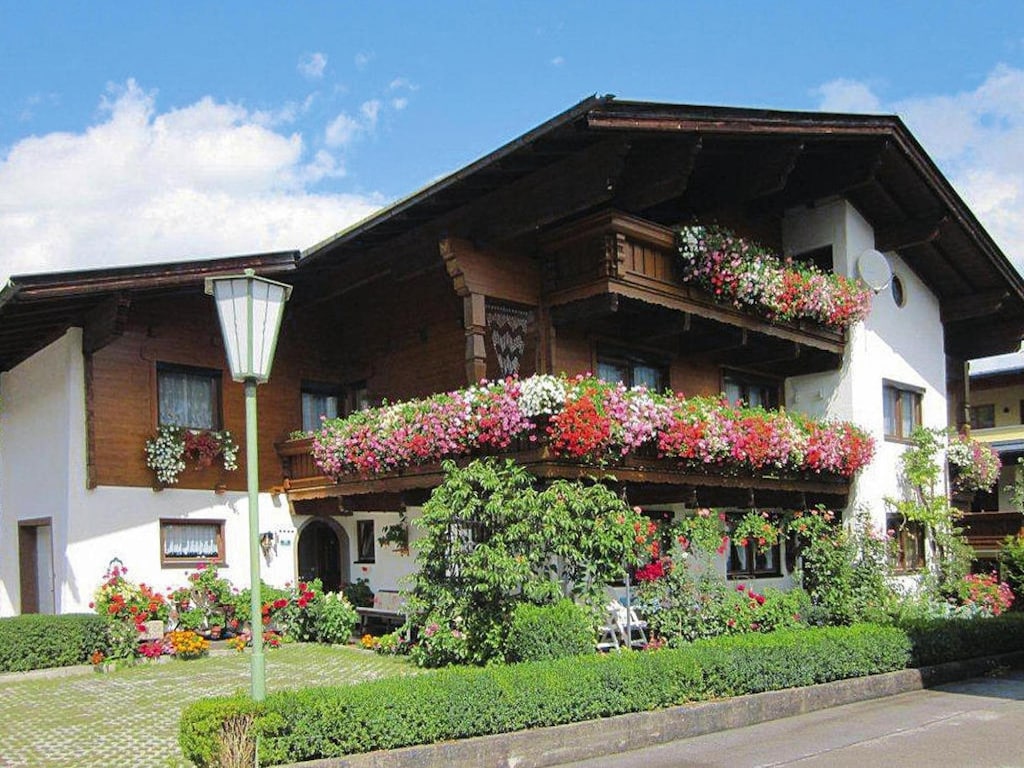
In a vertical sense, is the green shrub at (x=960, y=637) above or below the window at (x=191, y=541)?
below

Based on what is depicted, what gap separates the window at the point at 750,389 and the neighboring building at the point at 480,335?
107 mm

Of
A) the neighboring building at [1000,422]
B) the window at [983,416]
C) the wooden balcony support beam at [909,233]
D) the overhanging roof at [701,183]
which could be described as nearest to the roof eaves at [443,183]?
the overhanging roof at [701,183]

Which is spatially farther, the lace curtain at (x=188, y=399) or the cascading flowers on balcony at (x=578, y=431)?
the lace curtain at (x=188, y=399)

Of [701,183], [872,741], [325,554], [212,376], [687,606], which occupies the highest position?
[701,183]

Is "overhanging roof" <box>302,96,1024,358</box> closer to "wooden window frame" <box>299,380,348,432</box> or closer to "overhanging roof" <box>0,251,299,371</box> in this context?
"overhanging roof" <box>0,251,299,371</box>

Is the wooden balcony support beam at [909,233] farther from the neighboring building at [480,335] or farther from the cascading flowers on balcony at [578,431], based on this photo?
the cascading flowers on balcony at [578,431]

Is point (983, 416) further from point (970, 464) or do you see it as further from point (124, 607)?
point (124, 607)

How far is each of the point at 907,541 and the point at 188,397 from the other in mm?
14694

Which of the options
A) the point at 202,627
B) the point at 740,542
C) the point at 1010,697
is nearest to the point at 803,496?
the point at 740,542

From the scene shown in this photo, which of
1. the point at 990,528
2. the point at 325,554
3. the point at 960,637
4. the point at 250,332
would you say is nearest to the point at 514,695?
the point at 250,332

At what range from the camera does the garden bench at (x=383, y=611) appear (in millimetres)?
17938

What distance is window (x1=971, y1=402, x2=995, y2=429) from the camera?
36688 millimetres

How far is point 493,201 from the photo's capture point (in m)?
15.7

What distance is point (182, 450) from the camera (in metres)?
17.5
